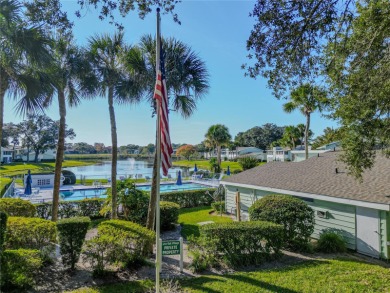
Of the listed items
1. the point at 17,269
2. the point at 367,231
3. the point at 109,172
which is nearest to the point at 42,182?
the point at 109,172

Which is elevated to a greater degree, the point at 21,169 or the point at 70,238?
the point at 70,238

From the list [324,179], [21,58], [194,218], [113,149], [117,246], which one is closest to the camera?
[117,246]

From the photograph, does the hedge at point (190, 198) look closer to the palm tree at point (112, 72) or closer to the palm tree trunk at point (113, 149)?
the palm tree trunk at point (113, 149)

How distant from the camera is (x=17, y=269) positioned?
5.24 meters

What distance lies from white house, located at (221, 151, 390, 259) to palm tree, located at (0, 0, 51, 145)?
10.2 meters

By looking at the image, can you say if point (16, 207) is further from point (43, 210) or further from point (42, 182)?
point (42, 182)

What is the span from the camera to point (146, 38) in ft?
31.1

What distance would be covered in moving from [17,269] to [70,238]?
1316mm

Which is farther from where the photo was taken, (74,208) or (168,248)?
(74,208)

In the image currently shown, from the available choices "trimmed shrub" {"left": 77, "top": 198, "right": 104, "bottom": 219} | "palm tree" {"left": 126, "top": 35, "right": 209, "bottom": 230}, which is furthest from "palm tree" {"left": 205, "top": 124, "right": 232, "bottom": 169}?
"palm tree" {"left": 126, "top": 35, "right": 209, "bottom": 230}

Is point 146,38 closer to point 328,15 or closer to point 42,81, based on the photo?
point 42,81

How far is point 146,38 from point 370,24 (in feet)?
21.7

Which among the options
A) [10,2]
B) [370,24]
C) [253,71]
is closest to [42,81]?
[10,2]

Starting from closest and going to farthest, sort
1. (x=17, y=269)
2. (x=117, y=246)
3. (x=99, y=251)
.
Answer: (x=17, y=269), (x=99, y=251), (x=117, y=246)
